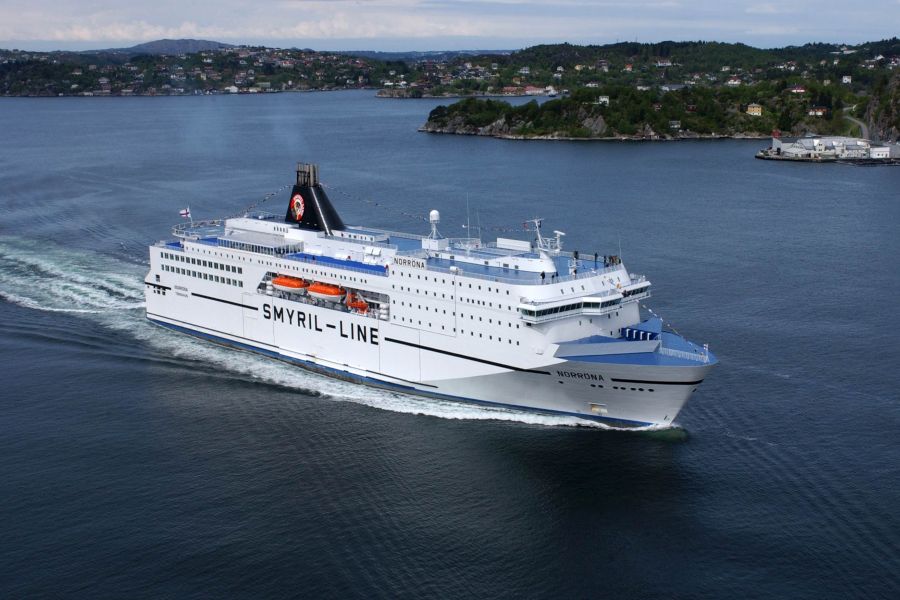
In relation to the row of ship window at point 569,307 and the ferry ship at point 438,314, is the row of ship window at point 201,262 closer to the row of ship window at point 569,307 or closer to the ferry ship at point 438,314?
the ferry ship at point 438,314

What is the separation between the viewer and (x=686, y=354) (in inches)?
920

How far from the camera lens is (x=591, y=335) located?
2445cm

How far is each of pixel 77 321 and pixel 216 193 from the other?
80.8 ft

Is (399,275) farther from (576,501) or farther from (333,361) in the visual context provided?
(576,501)

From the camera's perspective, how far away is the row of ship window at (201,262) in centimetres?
3068

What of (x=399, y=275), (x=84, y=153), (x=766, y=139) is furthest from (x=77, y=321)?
(x=766, y=139)

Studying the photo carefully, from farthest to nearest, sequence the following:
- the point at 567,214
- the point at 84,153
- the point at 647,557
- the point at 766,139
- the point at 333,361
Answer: the point at 766,139, the point at 84,153, the point at 567,214, the point at 333,361, the point at 647,557

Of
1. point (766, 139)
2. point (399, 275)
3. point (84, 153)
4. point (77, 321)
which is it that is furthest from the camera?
point (766, 139)

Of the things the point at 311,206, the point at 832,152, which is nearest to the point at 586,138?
the point at 832,152

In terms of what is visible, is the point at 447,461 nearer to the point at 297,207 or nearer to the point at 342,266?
the point at 342,266

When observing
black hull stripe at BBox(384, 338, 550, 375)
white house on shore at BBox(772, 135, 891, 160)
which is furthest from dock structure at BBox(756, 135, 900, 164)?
black hull stripe at BBox(384, 338, 550, 375)

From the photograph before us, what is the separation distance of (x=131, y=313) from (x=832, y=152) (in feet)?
219

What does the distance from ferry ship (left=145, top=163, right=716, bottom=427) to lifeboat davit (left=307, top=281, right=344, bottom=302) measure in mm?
99

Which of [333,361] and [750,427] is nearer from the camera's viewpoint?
[750,427]
